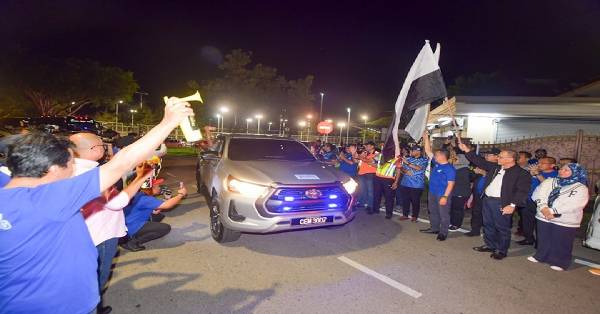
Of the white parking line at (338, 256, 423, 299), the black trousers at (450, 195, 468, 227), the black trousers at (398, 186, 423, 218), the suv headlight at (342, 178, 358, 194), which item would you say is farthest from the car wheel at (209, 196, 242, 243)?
the black trousers at (450, 195, 468, 227)

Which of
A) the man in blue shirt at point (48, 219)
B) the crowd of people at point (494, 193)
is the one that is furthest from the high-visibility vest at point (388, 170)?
the man in blue shirt at point (48, 219)

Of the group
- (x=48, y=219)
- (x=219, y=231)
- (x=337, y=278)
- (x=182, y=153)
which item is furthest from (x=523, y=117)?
(x=182, y=153)

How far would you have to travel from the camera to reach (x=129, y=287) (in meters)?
3.88

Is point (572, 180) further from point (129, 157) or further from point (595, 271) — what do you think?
point (129, 157)

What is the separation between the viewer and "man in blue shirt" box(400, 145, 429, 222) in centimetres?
710

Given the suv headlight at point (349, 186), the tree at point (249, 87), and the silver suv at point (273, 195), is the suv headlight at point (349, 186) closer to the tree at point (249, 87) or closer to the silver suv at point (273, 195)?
the silver suv at point (273, 195)

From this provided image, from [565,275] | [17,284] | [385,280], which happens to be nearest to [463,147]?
[565,275]

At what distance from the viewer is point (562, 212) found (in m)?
4.78

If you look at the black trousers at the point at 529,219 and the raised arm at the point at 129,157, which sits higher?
the raised arm at the point at 129,157

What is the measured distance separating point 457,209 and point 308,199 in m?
3.66

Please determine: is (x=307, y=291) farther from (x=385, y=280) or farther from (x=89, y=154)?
(x=89, y=154)

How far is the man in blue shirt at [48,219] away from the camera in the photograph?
159cm

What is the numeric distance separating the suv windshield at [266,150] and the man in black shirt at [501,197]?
9.74ft

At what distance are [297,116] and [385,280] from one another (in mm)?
31283
